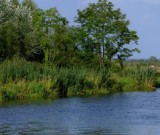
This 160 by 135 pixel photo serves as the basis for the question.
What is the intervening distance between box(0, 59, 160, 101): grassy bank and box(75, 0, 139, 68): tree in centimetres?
528

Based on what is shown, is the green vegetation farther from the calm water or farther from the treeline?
the calm water

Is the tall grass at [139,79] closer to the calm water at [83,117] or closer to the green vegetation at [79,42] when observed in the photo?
the green vegetation at [79,42]

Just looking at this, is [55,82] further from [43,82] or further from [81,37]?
[81,37]

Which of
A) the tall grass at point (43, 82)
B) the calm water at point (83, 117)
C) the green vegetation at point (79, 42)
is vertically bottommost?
the calm water at point (83, 117)

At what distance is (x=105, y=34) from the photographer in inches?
2235

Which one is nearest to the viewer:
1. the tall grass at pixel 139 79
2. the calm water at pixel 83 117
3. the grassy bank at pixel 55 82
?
the calm water at pixel 83 117

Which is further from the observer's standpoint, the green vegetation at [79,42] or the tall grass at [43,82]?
the green vegetation at [79,42]

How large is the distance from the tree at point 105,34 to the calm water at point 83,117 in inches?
711

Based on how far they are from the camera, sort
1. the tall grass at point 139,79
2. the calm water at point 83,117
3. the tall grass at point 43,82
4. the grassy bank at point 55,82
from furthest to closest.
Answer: the tall grass at point 139,79, the grassy bank at point 55,82, the tall grass at point 43,82, the calm water at point 83,117

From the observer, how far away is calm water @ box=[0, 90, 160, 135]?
75.3ft

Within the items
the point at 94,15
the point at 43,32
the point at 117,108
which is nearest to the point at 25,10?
the point at 43,32

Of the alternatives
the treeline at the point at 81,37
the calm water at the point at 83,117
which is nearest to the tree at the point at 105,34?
the treeline at the point at 81,37

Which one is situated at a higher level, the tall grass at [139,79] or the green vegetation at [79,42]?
the green vegetation at [79,42]

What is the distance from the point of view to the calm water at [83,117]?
2294 centimetres
